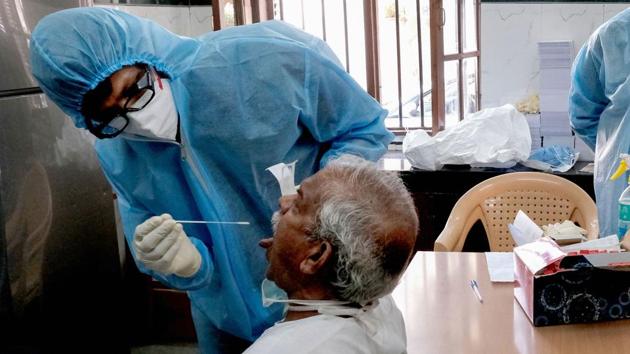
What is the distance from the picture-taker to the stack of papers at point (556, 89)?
2.72 m

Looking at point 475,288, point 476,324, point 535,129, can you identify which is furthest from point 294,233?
point 535,129

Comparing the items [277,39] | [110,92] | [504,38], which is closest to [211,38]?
[277,39]

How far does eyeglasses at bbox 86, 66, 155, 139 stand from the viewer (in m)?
1.23

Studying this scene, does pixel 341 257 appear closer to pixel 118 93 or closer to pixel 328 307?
pixel 328 307

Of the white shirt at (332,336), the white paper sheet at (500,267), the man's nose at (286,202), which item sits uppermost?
the man's nose at (286,202)

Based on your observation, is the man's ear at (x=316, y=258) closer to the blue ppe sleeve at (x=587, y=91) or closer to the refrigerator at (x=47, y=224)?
the refrigerator at (x=47, y=224)

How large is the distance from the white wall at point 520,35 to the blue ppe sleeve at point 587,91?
0.60 meters

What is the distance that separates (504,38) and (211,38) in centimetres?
177

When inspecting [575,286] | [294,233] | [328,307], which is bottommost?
[575,286]

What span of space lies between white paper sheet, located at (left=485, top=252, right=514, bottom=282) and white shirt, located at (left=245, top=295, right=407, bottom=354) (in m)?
0.62

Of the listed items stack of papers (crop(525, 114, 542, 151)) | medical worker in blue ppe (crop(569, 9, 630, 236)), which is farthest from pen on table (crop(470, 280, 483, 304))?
stack of papers (crop(525, 114, 542, 151))

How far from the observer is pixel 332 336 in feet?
3.15

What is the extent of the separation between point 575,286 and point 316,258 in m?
0.63

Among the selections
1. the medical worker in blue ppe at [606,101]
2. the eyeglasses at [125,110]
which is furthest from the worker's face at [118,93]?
the medical worker in blue ppe at [606,101]
